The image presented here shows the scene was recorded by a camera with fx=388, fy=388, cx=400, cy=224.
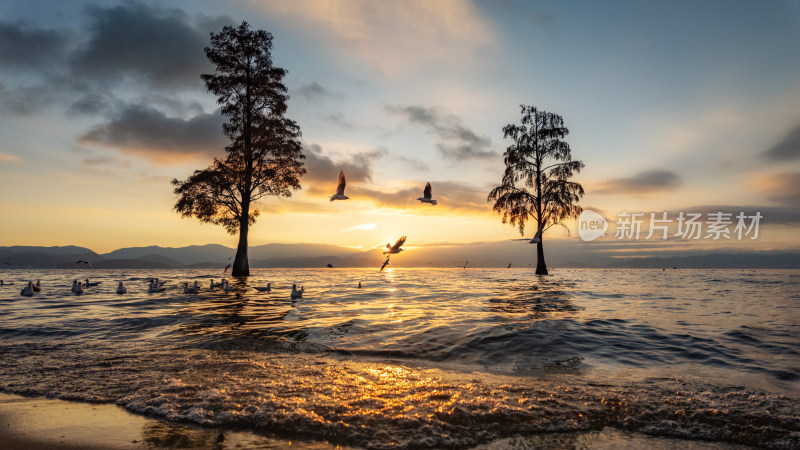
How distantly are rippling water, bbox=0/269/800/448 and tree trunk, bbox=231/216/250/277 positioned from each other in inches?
681

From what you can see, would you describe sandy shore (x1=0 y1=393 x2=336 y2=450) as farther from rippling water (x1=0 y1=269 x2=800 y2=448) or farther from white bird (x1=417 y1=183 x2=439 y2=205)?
white bird (x1=417 y1=183 x2=439 y2=205)

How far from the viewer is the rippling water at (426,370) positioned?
3.72 metres

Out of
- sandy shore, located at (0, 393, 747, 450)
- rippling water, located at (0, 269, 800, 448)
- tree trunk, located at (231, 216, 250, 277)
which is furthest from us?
tree trunk, located at (231, 216, 250, 277)

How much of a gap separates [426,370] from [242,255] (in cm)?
2638

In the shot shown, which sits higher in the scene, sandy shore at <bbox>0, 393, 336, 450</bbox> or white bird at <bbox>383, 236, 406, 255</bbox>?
white bird at <bbox>383, 236, 406, 255</bbox>

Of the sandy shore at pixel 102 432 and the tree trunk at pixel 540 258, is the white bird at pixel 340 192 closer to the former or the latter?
the sandy shore at pixel 102 432

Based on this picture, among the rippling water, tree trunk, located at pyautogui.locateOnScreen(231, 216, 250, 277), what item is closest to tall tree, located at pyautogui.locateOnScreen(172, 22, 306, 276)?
tree trunk, located at pyautogui.locateOnScreen(231, 216, 250, 277)

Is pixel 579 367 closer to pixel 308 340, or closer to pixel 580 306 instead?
pixel 308 340

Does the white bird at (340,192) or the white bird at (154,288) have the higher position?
the white bird at (340,192)

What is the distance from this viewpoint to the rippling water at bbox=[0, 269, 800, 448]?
3725 millimetres

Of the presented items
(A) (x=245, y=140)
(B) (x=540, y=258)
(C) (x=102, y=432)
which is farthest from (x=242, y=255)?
(C) (x=102, y=432)

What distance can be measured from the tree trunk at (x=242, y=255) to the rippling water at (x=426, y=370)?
17.3m

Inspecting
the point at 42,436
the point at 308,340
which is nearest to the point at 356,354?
the point at 308,340

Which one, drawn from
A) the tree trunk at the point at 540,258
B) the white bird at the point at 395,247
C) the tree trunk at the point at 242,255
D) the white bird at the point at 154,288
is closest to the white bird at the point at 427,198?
the white bird at the point at 395,247
